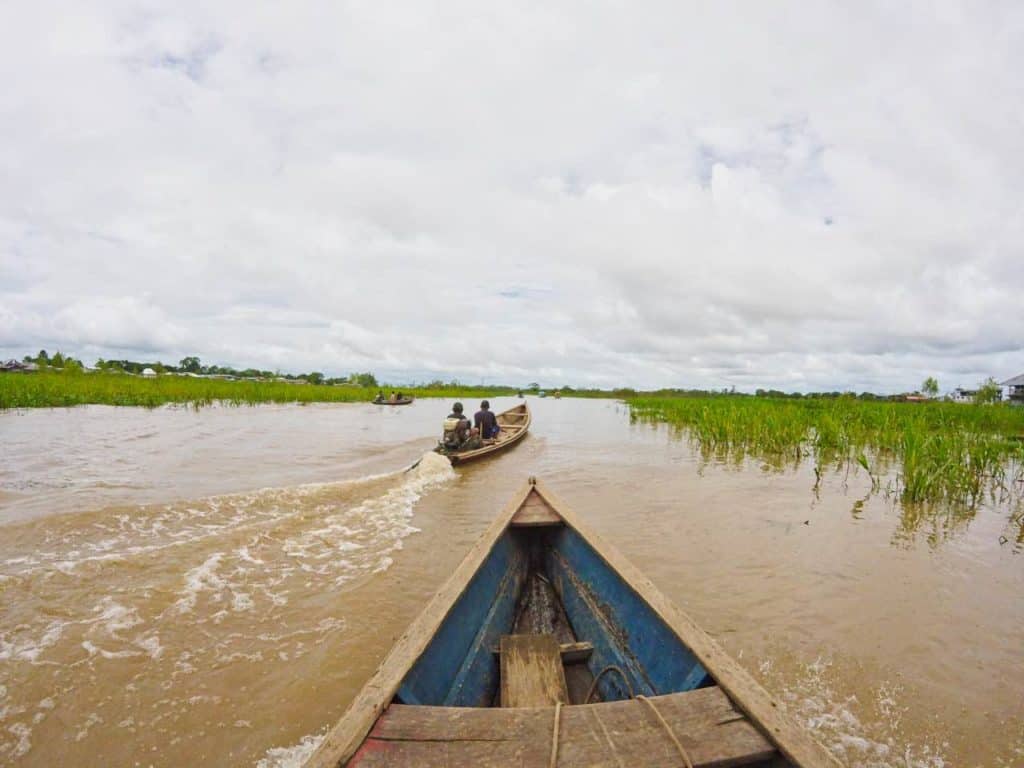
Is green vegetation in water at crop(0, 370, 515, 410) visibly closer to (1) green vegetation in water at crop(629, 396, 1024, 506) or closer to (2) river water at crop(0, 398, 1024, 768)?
(2) river water at crop(0, 398, 1024, 768)

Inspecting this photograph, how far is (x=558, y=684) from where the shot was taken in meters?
2.60

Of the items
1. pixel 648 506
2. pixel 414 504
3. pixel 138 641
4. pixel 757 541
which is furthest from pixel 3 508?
pixel 757 541

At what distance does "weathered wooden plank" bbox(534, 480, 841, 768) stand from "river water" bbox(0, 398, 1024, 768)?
4.25 ft

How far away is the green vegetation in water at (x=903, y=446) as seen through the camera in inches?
302

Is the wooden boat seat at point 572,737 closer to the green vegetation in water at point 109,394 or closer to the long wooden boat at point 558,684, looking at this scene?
the long wooden boat at point 558,684

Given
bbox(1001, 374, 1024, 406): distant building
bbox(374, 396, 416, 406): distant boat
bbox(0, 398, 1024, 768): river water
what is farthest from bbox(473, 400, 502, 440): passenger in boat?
bbox(1001, 374, 1024, 406): distant building

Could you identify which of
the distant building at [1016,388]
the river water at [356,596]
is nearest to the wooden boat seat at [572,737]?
the river water at [356,596]

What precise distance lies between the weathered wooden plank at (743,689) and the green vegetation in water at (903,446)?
6.76 meters

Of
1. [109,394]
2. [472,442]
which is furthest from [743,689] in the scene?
Result: [109,394]

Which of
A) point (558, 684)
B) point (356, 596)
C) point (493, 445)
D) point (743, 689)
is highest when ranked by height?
point (743, 689)

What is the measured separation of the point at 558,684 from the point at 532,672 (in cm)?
17

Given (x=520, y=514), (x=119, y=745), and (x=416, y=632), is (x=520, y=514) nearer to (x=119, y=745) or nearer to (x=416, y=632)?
(x=416, y=632)

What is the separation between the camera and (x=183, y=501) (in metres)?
6.72

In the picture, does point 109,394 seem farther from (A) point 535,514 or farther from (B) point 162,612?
(A) point 535,514
